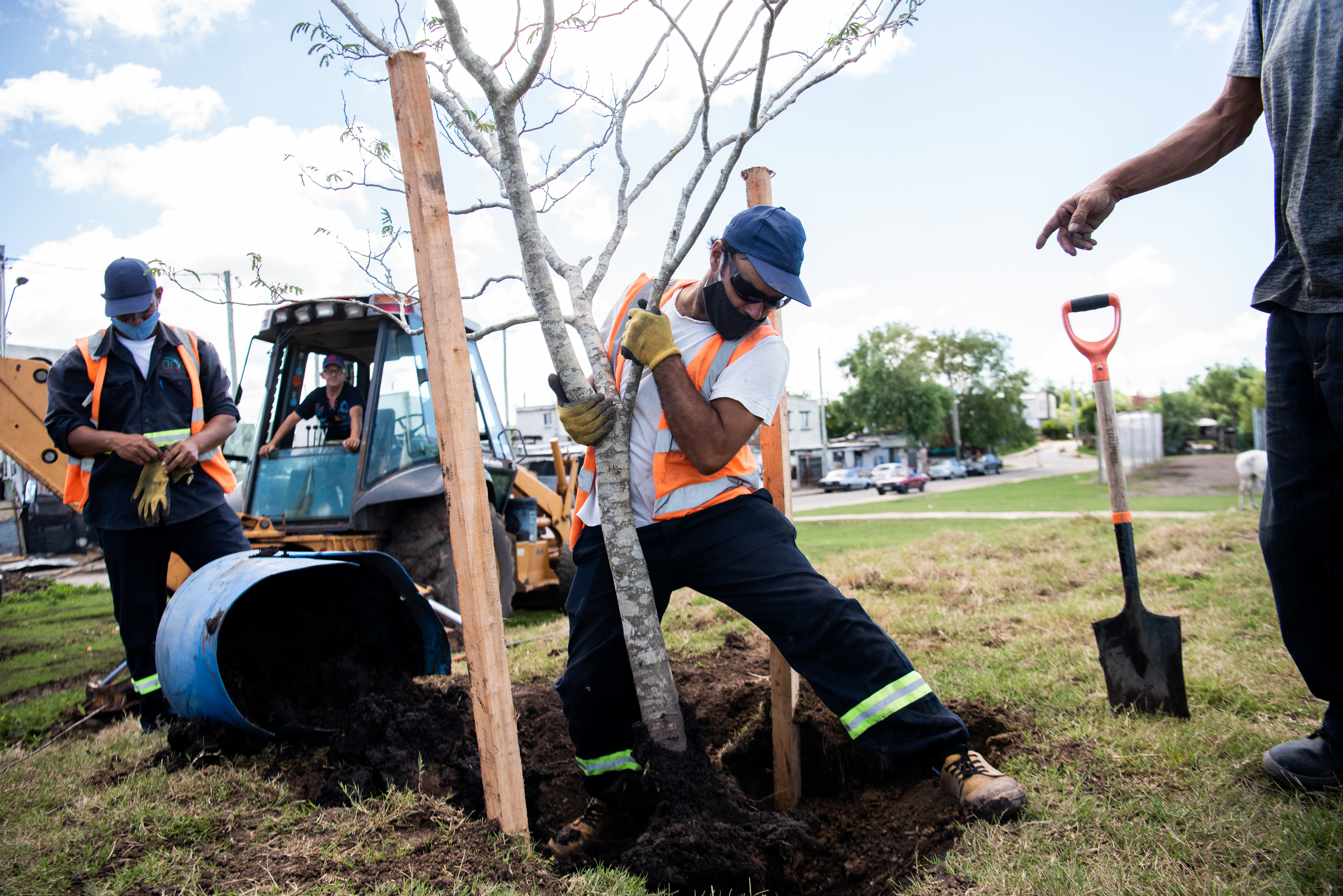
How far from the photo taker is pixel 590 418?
7.59 ft

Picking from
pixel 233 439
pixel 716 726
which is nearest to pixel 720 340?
pixel 716 726

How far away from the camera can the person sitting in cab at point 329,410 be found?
5.30 m

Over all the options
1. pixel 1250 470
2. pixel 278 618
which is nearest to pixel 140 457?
pixel 278 618

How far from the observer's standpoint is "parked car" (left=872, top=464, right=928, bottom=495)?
35344 mm

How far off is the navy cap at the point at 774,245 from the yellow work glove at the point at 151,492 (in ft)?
9.03

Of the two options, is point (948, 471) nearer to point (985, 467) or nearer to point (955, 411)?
point (985, 467)

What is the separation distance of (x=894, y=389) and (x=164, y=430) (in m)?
50.2

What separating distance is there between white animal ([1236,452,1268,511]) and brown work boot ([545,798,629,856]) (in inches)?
436

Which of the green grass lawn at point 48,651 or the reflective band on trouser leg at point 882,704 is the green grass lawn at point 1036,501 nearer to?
the reflective band on trouser leg at point 882,704

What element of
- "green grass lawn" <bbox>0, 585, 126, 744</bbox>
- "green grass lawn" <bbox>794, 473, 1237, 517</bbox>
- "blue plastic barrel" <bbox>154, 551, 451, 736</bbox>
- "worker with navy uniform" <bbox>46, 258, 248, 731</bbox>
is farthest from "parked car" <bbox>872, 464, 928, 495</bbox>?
"worker with navy uniform" <bbox>46, 258, 248, 731</bbox>

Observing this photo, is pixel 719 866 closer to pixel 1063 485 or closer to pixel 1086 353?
pixel 1086 353

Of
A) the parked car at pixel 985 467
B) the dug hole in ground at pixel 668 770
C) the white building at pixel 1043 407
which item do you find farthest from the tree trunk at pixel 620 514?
the white building at pixel 1043 407

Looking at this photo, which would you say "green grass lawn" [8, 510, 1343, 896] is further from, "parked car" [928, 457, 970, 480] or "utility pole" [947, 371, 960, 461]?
"utility pole" [947, 371, 960, 461]

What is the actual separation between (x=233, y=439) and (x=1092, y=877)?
6315 millimetres
